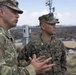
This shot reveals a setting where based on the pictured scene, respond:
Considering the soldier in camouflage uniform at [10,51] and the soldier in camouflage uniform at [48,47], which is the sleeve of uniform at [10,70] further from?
the soldier in camouflage uniform at [48,47]

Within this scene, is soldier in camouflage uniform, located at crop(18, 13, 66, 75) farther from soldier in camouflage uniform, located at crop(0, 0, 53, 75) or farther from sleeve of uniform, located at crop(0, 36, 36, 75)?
sleeve of uniform, located at crop(0, 36, 36, 75)

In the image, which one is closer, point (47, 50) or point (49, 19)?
point (47, 50)

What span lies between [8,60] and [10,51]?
0.09m

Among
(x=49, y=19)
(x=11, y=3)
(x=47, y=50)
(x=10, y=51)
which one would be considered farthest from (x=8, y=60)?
(x=49, y=19)

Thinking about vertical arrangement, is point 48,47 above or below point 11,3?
below

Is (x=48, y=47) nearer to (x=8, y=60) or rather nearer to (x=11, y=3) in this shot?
(x=11, y=3)

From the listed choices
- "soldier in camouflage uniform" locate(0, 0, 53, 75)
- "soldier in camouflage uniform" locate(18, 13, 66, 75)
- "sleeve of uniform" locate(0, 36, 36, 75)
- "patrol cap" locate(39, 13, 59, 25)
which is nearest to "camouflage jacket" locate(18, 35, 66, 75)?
"soldier in camouflage uniform" locate(18, 13, 66, 75)

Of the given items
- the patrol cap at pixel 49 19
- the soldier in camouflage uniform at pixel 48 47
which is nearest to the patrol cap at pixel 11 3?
the soldier in camouflage uniform at pixel 48 47

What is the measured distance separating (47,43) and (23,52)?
1.42 feet

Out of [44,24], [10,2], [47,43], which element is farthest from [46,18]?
[10,2]

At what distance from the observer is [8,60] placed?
3.00m

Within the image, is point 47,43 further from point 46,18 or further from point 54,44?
point 46,18

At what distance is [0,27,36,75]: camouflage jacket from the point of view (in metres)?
2.81

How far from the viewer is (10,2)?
3.20 m
